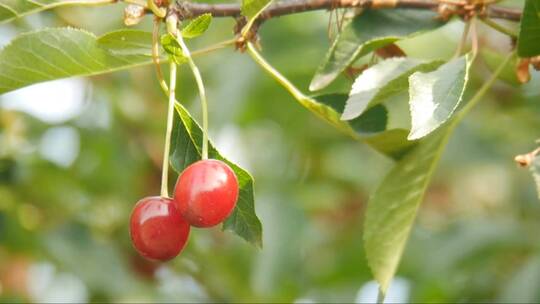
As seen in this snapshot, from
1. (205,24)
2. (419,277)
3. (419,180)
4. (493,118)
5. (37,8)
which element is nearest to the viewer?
(205,24)

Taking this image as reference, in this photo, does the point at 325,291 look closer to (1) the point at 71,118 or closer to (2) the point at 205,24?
(1) the point at 71,118

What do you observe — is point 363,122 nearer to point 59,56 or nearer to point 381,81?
point 381,81

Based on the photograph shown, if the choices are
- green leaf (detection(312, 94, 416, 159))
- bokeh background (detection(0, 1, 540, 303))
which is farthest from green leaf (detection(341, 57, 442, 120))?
bokeh background (detection(0, 1, 540, 303))

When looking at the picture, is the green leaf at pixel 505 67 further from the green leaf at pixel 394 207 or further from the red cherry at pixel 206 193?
the red cherry at pixel 206 193

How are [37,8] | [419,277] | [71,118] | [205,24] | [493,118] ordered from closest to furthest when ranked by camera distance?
[205,24] → [37,8] → [419,277] → [71,118] → [493,118]

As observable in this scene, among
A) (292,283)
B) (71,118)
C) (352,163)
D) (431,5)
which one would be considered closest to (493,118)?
(352,163)

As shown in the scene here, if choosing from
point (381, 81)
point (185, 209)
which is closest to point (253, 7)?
point (381, 81)
